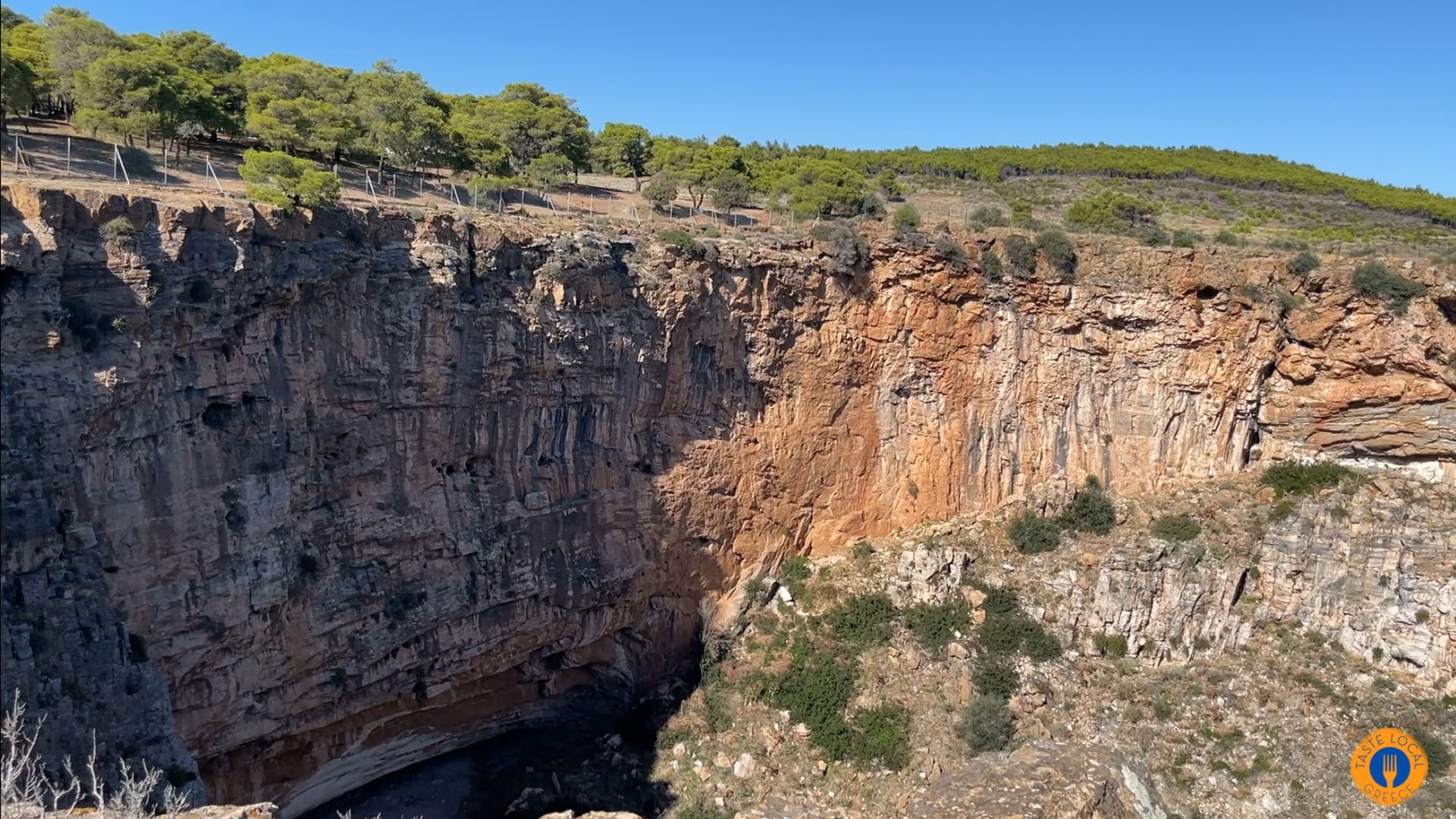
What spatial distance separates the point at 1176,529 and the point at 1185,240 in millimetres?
8598

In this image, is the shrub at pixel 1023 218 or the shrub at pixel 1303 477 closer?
the shrub at pixel 1303 477

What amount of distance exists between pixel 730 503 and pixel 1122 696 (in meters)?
11.0

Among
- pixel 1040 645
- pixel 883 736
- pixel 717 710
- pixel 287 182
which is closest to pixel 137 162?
pixel 287 182

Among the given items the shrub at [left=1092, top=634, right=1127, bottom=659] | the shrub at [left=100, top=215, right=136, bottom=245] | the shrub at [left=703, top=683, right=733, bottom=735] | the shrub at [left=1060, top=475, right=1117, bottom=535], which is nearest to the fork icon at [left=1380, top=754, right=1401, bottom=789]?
the shrub at [left=1092, top=634, right=1127, bottom=659]

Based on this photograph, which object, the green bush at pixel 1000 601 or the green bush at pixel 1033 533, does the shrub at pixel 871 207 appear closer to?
the green bush at pixel 1033 533

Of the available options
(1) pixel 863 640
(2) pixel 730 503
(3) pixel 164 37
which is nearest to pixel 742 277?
(2) pixel 730 503

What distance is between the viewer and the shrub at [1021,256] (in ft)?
80.2

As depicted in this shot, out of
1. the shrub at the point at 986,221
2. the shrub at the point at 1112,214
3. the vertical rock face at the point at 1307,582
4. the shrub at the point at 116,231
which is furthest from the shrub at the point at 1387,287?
the shrub at the point at 116,231

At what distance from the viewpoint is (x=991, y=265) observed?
2470 cm

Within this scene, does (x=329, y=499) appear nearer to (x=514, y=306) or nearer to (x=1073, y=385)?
(x=514, y=306)

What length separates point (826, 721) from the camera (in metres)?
21.7

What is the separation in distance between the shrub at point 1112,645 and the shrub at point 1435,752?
6102 millimetres

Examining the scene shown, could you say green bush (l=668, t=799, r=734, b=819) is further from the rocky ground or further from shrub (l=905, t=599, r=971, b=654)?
shrub (l=905, t=599, r=971, b=654)

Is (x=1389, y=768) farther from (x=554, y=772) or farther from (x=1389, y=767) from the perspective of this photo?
(x=554, y=772)
